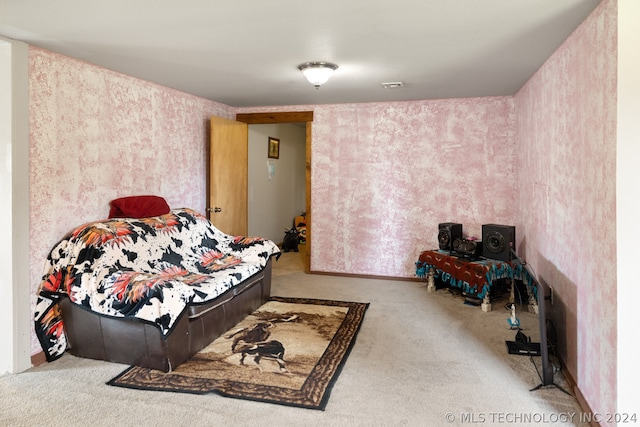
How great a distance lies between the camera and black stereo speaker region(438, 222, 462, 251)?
4.71 metres

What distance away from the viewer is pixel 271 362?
291 cm

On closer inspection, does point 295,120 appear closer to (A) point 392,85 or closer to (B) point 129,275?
(A) point 392,85

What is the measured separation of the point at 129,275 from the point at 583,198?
2810 millimetres

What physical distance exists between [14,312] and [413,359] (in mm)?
2632

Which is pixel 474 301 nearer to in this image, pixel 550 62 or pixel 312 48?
pixel 550 62

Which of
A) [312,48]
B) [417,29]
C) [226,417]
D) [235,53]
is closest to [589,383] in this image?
[226,417]

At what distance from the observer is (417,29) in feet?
8.59

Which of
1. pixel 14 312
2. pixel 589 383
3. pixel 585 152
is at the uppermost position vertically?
pixel 585 152

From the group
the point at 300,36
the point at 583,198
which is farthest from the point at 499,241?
the point at 300,36

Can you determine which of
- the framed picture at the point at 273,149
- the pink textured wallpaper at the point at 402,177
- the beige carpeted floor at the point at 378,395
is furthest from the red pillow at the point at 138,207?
the framed picture at the point at 273,149

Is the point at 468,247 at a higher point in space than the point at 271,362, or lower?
higher

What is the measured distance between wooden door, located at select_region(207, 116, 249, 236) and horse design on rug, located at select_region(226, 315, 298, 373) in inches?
69.7

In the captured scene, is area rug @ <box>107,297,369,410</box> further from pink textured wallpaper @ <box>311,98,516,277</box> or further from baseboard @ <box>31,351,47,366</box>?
pink textured wallpaper @ <box>311,98,516,277</box>

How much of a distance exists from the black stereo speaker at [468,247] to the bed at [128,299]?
7.33 ft
